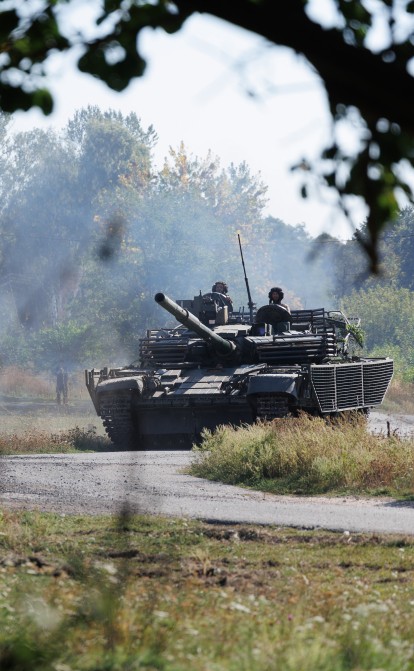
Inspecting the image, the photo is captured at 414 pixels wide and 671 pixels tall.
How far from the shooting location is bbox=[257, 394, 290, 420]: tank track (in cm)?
2148

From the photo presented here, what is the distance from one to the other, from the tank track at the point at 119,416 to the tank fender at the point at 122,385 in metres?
0.17

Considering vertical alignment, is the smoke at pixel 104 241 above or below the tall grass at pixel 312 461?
above

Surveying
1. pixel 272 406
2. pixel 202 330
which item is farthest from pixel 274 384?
pixel 202 330

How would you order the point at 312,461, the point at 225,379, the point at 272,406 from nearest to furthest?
the point at 312,461
the point at 272,406
the point at 225,379

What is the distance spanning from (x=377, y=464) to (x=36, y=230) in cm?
5371

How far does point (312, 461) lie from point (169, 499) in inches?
105

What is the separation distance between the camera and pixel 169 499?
13.5 metres

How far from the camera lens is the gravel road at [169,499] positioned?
38.6 feet

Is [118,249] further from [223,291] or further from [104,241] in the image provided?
[223,291]

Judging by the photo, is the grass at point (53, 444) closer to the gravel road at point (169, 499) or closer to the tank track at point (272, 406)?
the tank track at point (272, 406)

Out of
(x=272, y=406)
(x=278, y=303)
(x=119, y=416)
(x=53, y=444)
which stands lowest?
(x=53, y=444)

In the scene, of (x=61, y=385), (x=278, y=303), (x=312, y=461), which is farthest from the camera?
(x=61, y=385)

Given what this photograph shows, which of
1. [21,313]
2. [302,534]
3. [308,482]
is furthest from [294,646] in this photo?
[21,313]

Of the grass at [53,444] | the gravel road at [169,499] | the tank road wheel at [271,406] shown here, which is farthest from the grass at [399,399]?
the gravel road at [169,499]
